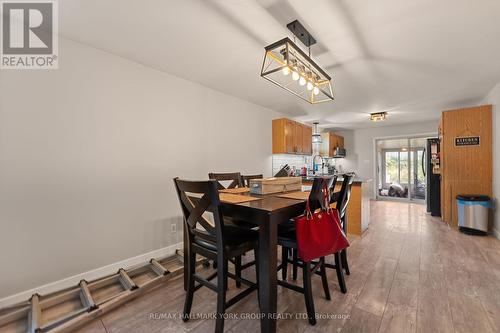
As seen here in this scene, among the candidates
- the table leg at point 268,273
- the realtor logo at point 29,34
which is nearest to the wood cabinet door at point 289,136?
the table leg at point 268,273

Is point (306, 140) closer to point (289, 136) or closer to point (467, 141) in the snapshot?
point (289, 136)

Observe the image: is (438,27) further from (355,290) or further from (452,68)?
(355,290)

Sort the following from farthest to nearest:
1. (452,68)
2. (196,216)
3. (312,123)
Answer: (312,123) < (452,68) < (196,216)

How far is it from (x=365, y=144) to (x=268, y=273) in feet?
22.4

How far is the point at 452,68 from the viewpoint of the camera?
8.67 ft

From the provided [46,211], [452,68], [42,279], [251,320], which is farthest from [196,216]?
[452,68]

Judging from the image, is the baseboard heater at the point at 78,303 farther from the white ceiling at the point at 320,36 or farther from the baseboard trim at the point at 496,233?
the baseboard trim at the point at 496,233

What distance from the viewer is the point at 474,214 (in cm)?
332

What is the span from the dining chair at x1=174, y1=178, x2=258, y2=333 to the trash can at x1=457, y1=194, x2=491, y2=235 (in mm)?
3956

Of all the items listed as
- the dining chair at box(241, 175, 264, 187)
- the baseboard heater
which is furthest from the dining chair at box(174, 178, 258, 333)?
the dining chair at box(241, 175, 264, 187)

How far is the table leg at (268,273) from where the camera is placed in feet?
4.03

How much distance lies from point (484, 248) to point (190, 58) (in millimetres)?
4544

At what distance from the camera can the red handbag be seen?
1.33 metres

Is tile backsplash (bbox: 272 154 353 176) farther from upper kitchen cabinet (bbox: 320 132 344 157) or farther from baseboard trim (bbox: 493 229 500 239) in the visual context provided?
baseboard trim (bbox: 493 229 500 239)
